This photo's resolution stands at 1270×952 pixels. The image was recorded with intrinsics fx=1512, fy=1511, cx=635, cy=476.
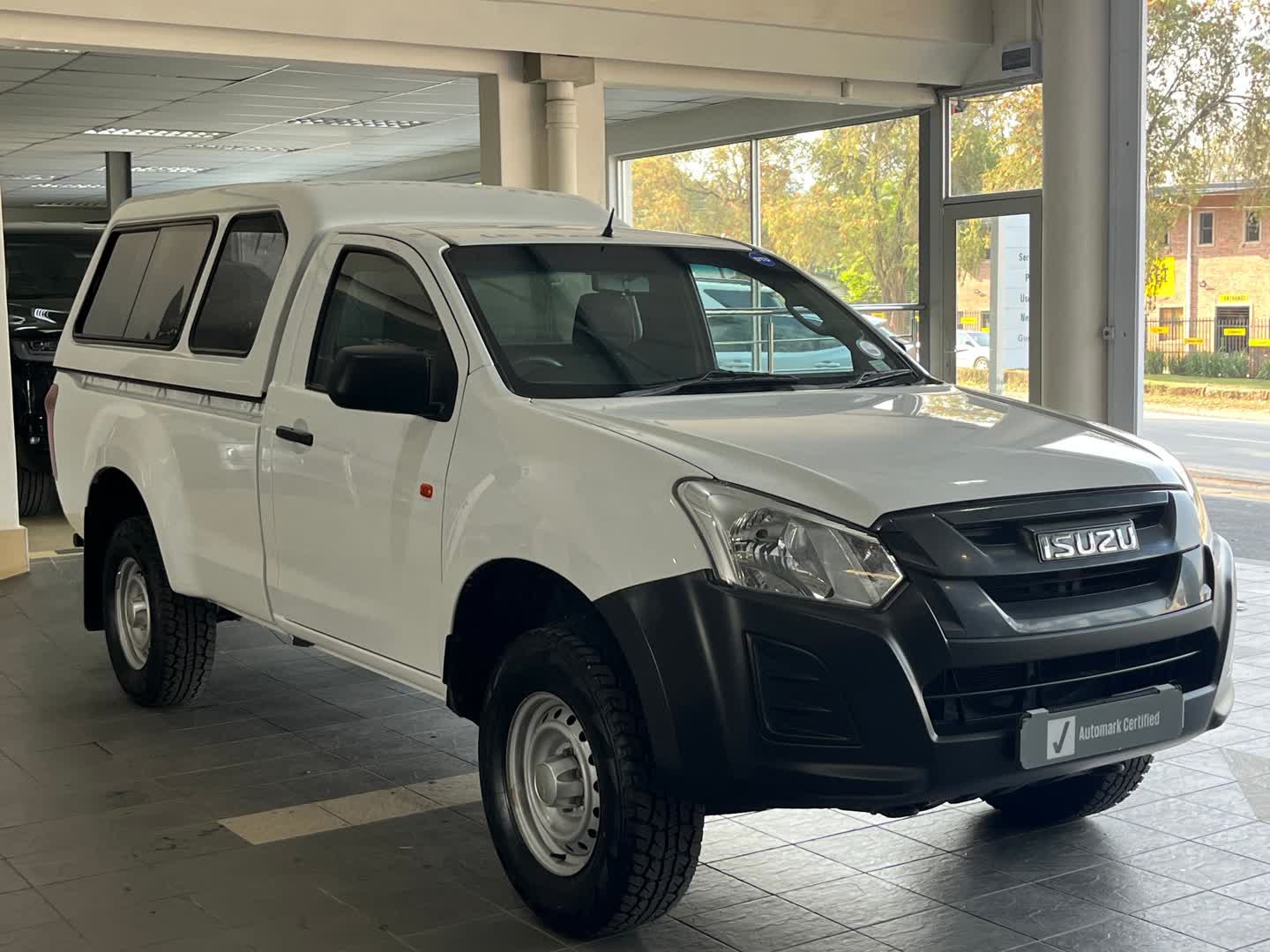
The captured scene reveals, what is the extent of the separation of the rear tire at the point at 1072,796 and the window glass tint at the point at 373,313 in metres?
2.17

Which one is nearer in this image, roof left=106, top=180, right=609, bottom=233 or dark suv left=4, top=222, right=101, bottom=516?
roof left=106, top=180, right=609, bottom=233

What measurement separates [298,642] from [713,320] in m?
1.75

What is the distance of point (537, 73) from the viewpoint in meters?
10.8

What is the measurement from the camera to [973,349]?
1352 cm

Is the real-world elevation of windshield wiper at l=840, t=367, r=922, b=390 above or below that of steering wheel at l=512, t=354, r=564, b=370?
below

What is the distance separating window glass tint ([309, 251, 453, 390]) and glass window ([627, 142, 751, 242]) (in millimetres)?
11686

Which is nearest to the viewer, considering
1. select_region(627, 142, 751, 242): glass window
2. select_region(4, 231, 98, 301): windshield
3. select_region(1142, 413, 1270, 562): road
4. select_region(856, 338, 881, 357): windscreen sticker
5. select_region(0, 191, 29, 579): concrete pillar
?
select_region(856, 338, 881, 357): windscreen sticker

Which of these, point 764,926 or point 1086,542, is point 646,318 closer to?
point 1086,542

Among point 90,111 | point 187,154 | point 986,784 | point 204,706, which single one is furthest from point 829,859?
point 187,154

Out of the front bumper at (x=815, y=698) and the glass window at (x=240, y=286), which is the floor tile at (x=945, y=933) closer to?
the front bumper at (x=815, y=698)

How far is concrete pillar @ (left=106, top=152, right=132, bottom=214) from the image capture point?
20812 millimetres

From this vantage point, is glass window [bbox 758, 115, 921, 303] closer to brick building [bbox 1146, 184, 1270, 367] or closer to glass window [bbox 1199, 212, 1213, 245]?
brick building [bbox 1146, 184, 1270, 367]

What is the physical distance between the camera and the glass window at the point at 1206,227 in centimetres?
1091

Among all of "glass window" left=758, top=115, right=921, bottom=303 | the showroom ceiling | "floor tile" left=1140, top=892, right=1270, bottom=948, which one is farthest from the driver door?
"glass window" left=758, top=115, right=921, bottom=303
